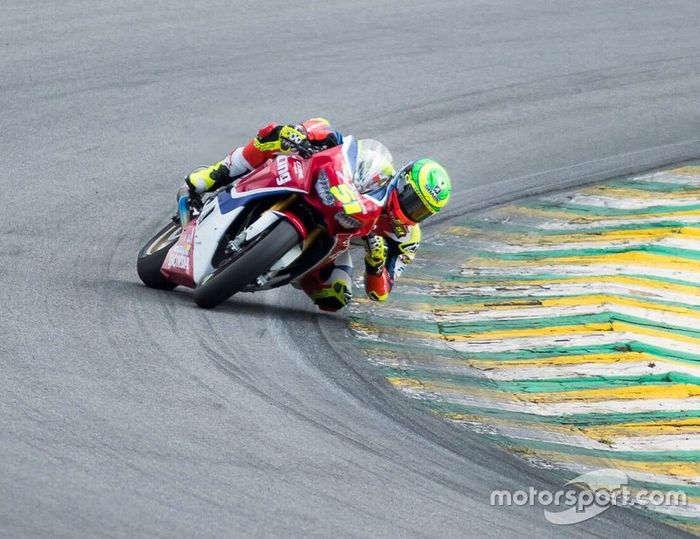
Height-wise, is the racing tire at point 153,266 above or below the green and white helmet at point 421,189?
below

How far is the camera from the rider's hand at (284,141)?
843 cm

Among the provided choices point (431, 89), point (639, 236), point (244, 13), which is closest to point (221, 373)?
point (639, 236)

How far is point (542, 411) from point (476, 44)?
8.17 m

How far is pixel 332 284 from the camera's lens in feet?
28.6

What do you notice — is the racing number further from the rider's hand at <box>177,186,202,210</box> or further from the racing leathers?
the rider's hand at <box>177,186,202,210</box>

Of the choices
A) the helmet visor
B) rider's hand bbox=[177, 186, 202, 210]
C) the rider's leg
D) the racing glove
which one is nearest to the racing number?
the helmet visor

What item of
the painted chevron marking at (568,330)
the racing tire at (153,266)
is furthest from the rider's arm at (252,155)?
the painted chevron marking at (568,330)

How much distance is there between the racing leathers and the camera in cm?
852

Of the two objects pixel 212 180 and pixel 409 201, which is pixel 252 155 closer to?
pixel 212 180

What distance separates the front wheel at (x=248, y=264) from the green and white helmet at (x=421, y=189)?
2.55 ft

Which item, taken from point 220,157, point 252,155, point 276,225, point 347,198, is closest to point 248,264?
point 276,225

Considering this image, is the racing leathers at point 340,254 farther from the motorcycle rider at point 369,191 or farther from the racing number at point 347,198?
the racing number at point 347,198

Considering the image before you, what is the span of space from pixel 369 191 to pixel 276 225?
737 millimetres

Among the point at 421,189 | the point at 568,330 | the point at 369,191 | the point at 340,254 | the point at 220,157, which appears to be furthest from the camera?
the point at 220,157
